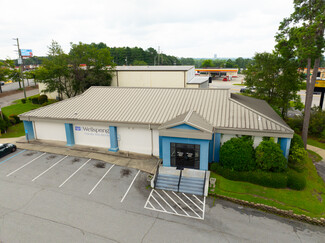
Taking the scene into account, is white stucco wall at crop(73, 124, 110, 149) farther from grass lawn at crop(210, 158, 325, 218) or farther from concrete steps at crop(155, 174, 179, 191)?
grass lawn at crop(210, 158, 325, 218)

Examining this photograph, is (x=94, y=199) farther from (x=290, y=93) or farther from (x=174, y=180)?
(x=290, y=93)

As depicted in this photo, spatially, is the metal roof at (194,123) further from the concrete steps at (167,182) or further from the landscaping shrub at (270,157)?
the landscaping shrub at (270,157)

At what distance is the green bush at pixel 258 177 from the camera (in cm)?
1886

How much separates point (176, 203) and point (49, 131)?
772 inches

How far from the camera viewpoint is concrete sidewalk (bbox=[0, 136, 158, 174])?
2299 centimetres

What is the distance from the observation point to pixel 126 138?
2522 centimetres

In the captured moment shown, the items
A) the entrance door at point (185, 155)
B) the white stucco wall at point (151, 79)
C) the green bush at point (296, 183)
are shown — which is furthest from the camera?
the white stucco wall at point (151, 79)

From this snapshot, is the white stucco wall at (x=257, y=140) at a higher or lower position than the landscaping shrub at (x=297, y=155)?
higher

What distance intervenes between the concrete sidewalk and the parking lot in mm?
1400

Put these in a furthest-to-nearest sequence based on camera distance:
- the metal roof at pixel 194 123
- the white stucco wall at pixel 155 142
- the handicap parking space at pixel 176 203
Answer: the white stucco wall at pixel 155 142
the metal roof at pixel 194 123
the handicap parking space at pixel 176 203

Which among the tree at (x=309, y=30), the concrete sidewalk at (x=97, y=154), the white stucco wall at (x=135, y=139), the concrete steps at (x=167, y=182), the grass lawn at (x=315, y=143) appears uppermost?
the tree at (x=309, y=30)

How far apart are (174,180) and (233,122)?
7934mm

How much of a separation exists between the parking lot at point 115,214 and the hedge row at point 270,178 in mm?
3115

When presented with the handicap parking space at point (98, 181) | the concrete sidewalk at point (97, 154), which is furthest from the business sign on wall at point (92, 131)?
the handicap parking space at point (98, 181)
